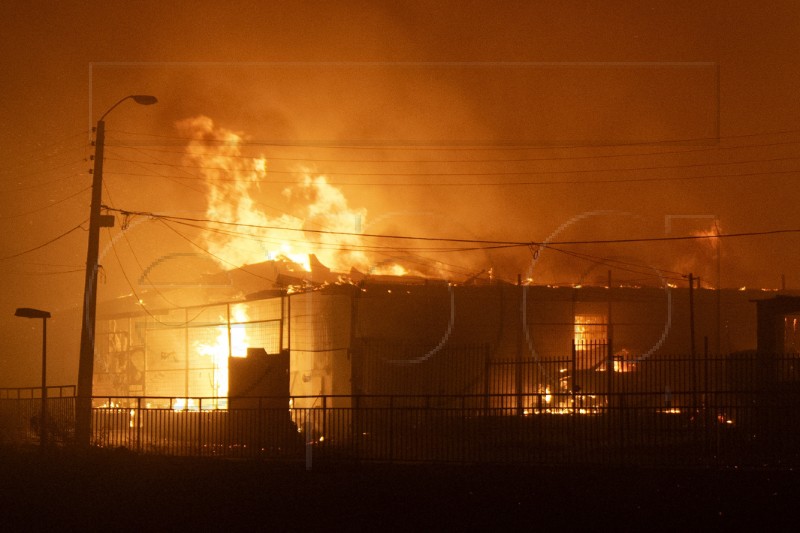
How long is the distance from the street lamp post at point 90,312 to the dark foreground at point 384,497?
114 inches

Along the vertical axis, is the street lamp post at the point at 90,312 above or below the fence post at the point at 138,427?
above

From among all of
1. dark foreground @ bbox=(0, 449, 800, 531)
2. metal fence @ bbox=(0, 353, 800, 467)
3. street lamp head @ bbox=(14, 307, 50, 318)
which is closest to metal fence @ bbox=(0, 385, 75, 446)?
metal fence @ bbox=(0, 353, 800, 467)

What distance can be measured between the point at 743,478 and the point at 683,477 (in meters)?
1.12

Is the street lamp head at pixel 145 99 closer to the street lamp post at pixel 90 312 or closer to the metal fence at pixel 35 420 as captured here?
the street lamp post at pixel 90 312

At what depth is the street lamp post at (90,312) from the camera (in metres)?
24.1

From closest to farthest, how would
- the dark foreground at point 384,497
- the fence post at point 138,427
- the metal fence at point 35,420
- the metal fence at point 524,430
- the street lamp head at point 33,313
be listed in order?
the dark foreground at point 384,497, the metal fence at point 524,430, the fence post at point 138,427, the metal fence at point 35,420, the street lamp head at point 33,313

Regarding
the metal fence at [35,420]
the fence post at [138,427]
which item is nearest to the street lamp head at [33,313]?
the metal fence at [35,420]

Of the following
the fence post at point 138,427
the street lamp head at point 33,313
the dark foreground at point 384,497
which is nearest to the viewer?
the dark foreground at point 384,497

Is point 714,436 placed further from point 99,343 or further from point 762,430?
point 99,343

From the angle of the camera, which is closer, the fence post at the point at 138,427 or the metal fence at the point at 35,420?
the fence post at the point at 138,427

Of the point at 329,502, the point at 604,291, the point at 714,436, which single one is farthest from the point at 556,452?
the point at 604,291

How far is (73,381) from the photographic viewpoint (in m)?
53.9

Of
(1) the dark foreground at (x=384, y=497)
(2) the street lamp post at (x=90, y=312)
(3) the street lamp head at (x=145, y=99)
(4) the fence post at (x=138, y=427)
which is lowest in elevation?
(1) the dark foreground at (x=384, y=497)

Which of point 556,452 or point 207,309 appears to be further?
point 207,309
